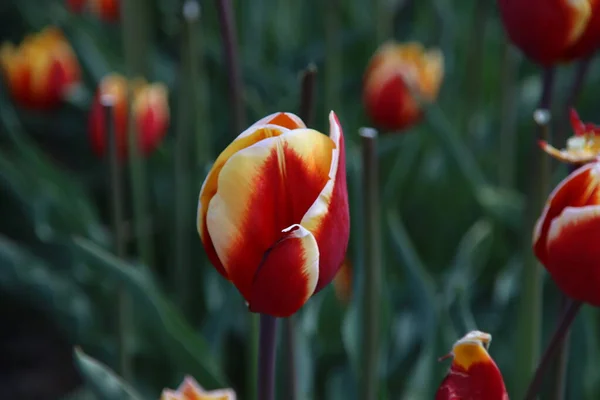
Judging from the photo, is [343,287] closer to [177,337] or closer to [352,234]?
[352,234]

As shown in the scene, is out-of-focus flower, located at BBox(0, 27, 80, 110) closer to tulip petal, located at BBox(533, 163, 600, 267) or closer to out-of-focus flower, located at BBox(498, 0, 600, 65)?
out-of-focus flower, located at BBox(498, 0, 600, 65)

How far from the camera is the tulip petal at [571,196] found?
0.38 meters

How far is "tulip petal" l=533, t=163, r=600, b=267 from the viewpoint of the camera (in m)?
0.38

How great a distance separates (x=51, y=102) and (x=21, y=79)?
0.18 feet

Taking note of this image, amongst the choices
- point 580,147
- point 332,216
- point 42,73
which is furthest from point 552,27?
point 42,73

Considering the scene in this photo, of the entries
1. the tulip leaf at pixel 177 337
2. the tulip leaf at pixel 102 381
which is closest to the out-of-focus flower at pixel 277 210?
the tulip leaf at pixel 102 381

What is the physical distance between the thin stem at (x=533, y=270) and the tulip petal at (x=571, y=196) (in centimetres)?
6

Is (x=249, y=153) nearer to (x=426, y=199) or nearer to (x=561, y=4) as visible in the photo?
(x=561, y=4)

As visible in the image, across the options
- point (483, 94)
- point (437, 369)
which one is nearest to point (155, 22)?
point (483, 94)

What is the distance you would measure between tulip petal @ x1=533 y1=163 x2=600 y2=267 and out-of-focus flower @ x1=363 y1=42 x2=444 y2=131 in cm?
68

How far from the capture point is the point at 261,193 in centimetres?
35

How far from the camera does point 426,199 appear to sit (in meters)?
1.08

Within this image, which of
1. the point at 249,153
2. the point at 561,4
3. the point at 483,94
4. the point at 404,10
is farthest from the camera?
the point at 404,10

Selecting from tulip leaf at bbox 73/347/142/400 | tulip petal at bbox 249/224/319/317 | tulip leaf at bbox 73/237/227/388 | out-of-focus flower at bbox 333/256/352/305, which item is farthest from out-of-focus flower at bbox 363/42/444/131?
tulip petal at bbox 249/224/319/317
